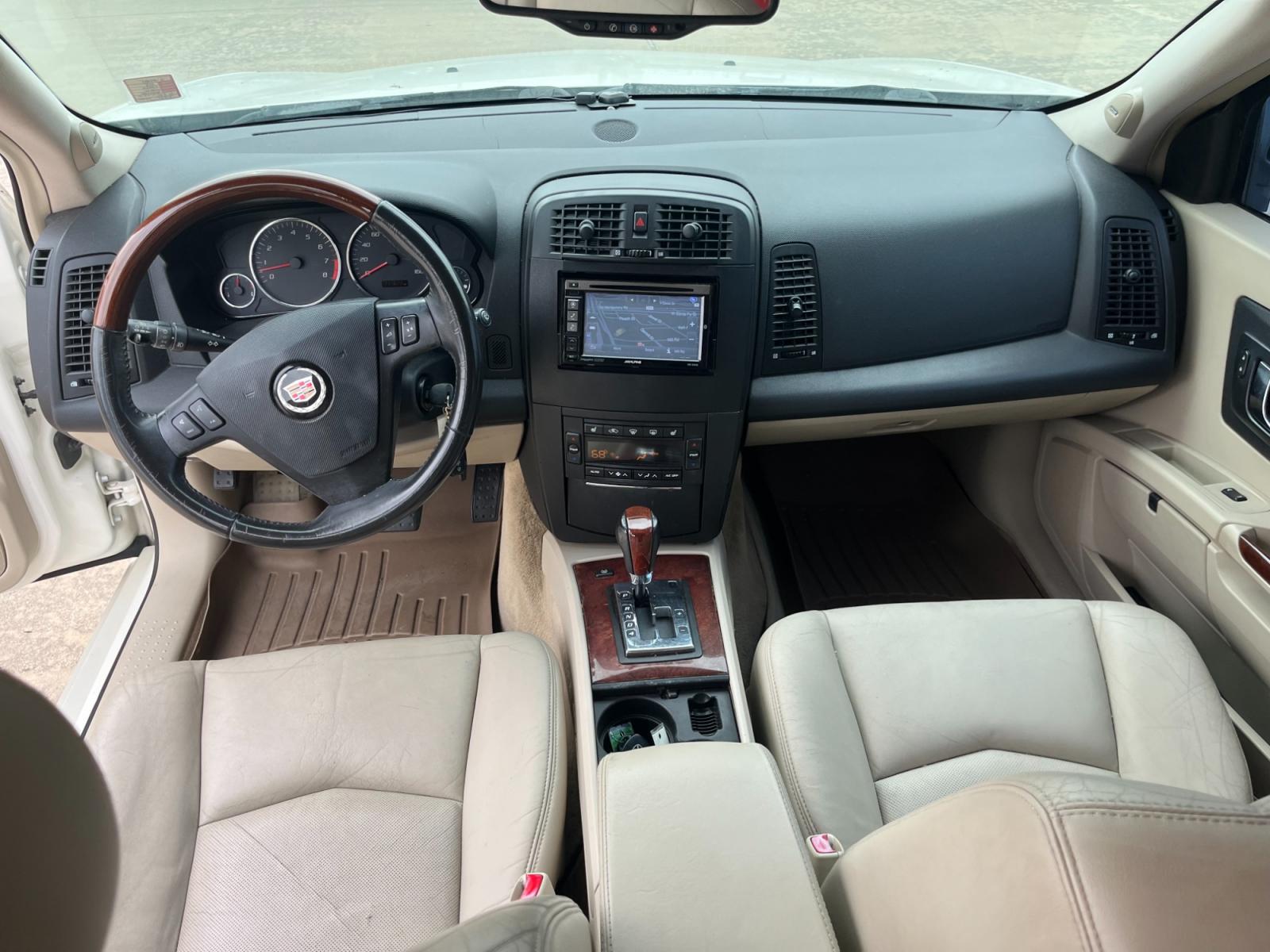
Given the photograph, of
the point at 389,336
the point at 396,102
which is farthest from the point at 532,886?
the point at 396,102

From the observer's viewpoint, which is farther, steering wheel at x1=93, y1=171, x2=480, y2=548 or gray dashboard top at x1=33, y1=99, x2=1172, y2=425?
gray dashboard top at x1=33, y1=99, x2=1172, y2=425

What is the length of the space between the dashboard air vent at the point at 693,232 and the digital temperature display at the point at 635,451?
0.41m

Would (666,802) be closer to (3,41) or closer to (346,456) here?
(346,456)

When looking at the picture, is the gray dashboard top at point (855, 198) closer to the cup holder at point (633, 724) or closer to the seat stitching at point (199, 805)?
the cup holder at point (633, 724)

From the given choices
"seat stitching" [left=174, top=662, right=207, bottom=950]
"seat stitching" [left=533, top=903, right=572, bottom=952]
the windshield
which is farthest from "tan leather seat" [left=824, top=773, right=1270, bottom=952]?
the windshield

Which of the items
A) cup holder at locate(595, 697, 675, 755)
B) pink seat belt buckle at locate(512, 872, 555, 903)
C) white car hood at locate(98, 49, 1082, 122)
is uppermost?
white car hood at locate(98, 49, 1082, 122)

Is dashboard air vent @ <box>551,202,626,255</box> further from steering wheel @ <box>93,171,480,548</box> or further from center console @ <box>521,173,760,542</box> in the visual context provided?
steering wheel @ <box>93,171,480,548</box>

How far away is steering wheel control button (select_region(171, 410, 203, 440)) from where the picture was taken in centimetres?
157

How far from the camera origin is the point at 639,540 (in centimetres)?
180

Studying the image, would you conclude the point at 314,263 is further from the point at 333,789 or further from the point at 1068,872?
the point at 1068,872

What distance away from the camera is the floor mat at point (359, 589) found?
2418 millimetres

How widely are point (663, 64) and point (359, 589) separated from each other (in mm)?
1592

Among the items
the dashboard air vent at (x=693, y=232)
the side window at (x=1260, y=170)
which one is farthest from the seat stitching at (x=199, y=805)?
the side window at (x=1260, y=170)

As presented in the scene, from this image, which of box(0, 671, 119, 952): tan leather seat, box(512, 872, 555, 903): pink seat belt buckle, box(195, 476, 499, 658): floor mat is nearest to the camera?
box(0, 671, 119, 952): tan leather seat
